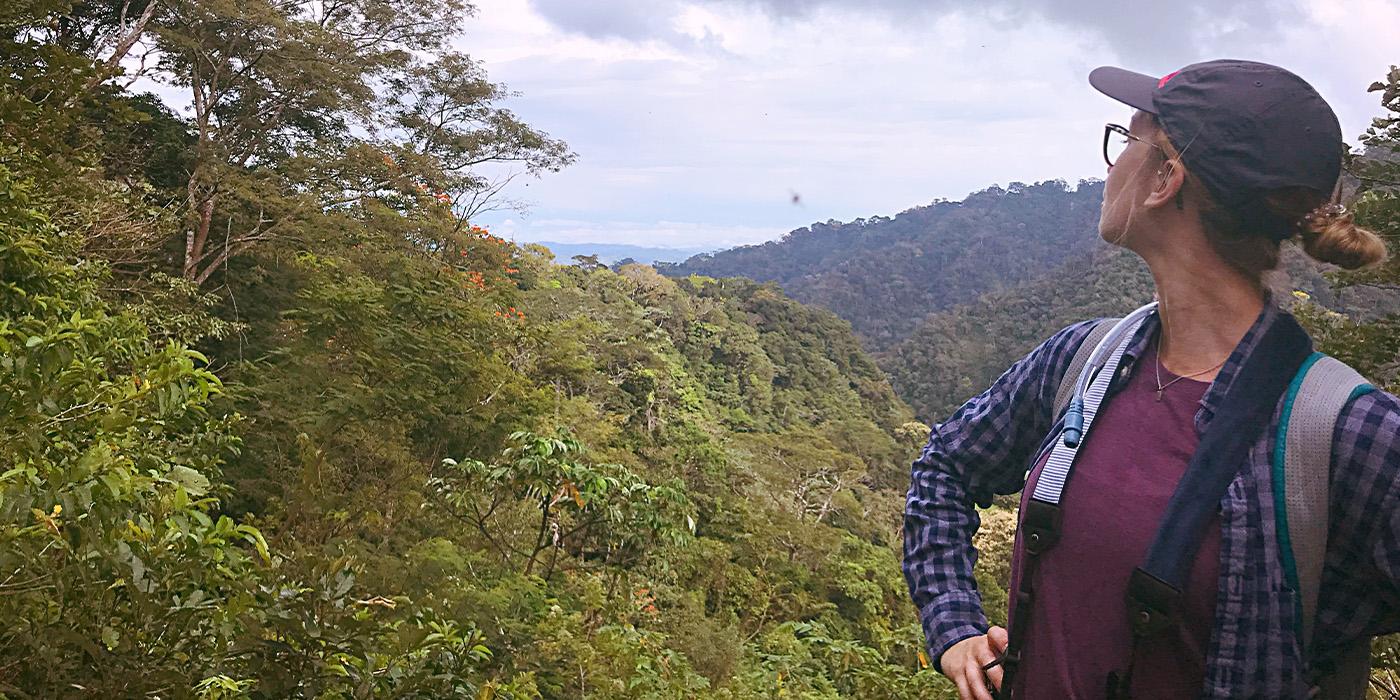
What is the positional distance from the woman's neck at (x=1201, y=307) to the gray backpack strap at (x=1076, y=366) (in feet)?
0.25

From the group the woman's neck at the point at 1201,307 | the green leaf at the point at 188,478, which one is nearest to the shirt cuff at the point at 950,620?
the woman's neck at the point at 1201,307

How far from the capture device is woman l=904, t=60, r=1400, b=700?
2.03 ft

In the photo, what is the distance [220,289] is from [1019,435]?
8861 millimetres

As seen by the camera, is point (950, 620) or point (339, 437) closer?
point (950, 620)

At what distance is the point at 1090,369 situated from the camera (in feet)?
2.59

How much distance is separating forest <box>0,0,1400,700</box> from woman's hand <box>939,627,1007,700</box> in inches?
19.5

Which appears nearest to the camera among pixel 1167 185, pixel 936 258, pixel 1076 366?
pixel 1167 185

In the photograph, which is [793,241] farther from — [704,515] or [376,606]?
[376,606]

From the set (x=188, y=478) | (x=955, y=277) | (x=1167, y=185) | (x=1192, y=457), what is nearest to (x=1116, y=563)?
(x=1192, y=457)

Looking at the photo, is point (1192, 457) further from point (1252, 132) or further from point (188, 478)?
point (188, 478)

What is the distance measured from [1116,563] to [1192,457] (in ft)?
0.34

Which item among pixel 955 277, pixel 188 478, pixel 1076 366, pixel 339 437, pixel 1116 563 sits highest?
pixel 955 277

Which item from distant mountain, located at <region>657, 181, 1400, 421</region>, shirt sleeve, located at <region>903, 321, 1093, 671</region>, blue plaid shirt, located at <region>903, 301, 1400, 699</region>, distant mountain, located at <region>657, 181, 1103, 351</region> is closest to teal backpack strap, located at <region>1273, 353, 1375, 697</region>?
blue plaid shirt, located at <region>903, 301, 1400, 699</region>

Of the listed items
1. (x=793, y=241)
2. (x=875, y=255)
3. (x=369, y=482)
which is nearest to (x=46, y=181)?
(x=369, y=482)
